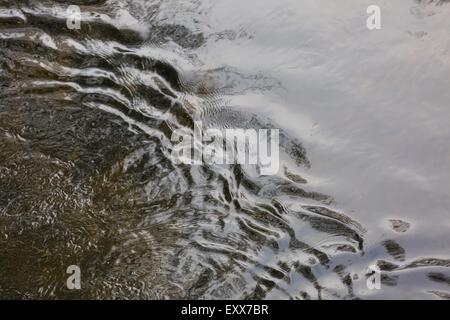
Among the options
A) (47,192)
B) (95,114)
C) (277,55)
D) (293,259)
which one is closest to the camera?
(293,259)

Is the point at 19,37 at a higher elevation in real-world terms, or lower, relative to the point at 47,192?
higher

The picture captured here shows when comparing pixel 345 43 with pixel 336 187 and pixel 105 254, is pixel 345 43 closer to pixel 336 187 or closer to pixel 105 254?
pixel 336 187

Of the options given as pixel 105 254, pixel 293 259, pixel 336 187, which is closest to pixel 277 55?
pixel 336 187

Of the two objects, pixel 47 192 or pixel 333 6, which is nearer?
pixel 47 192
